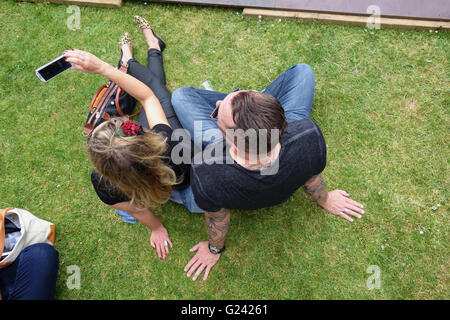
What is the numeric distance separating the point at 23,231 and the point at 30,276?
1.47ft

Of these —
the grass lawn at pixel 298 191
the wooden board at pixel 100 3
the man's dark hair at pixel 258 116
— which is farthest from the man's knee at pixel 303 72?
the wooden board at pixel 100 3

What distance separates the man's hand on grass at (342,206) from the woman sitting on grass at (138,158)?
1527 mm

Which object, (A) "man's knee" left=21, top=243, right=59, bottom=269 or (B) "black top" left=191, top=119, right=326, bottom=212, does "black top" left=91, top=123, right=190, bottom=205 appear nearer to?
(B) "black top" left=191, top=119, right=326, bottom=212

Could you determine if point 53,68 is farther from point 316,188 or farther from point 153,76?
point 316,188

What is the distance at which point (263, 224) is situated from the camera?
3350 mm

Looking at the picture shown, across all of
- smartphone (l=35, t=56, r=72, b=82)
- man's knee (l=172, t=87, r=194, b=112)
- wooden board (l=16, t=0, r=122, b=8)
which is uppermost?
wooden board (l=16, t=0, r=122, b=8)

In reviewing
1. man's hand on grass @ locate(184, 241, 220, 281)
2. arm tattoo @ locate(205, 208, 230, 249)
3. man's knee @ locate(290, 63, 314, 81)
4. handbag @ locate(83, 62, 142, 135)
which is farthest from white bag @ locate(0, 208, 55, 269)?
man's knee @ locate(290, 63, 314, 81)

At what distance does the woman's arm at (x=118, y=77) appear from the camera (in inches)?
104

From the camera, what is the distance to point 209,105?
3.23 metres

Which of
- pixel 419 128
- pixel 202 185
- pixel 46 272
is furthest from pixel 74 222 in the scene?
pixel 419 128

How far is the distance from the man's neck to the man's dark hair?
8 centimetres

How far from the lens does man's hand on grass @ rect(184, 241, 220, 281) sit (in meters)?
3.19

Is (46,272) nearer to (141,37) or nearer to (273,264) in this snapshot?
(273,264)

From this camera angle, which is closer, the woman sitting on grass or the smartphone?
the woman sitting on grass
